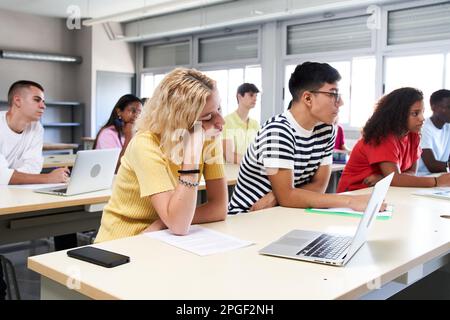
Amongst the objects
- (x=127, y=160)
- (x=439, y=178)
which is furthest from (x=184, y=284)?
(x=439, y=178)

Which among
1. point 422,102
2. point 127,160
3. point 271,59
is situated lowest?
point 127,160

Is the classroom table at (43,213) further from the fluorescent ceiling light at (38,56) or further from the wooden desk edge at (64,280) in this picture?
the fluorescent ceiling light at (38,56)

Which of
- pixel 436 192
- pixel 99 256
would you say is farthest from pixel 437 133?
pixel 99 256

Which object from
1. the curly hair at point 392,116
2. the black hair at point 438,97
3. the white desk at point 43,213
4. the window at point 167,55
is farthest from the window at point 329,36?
the white desk at point 43,213

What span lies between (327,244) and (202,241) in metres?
0.37

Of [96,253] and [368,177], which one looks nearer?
[96,253]

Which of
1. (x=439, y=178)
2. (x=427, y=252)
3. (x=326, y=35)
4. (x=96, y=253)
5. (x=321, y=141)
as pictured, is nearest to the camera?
(x=96, y=253)

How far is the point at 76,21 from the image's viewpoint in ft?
28.6

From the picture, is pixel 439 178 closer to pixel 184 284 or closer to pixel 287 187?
pixel 287 187

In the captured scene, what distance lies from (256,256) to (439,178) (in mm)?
1828

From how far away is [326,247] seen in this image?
54.0 inches

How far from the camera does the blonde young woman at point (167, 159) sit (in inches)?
60.9

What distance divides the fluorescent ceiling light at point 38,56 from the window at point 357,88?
4396 millimetres

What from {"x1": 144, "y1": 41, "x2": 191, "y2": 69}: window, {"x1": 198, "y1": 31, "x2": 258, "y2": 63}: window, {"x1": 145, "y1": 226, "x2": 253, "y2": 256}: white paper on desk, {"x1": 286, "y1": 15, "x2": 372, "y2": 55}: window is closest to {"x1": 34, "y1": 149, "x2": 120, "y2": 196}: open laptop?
{"x1": 145, "y1": 226, "x2": 253, "y2": 256}: white paper on desk
